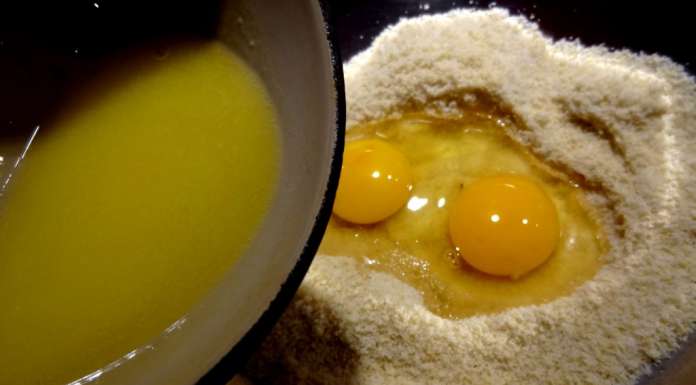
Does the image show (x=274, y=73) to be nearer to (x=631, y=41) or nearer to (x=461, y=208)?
(x=461, y=208)

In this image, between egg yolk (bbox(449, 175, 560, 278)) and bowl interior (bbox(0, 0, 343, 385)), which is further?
egg yolk (bbox(449, 175, 560, 278))

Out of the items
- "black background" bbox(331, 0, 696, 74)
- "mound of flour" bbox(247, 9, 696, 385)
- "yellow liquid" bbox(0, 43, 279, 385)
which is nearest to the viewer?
"yellow liquid" bbox(0, 43, 279, 385)

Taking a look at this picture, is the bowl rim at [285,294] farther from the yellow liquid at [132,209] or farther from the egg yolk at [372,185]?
the egg yolk at [372,185]

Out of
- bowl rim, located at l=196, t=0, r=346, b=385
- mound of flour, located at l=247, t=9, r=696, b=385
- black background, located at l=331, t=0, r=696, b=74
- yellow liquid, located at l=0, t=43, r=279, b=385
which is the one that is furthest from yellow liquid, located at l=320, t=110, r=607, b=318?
bowl rim, located at l=196, t=0, r=346, b=385

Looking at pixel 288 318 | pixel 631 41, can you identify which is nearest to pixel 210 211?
pixel 288 318

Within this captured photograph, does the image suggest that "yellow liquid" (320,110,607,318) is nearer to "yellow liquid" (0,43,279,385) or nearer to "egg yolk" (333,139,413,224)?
"egg yolk" (333,139,413,224)

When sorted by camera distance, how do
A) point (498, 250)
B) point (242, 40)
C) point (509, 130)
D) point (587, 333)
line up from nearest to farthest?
point (242, 40) < point (587, 333) < point (498, 250) < point (509, 130)

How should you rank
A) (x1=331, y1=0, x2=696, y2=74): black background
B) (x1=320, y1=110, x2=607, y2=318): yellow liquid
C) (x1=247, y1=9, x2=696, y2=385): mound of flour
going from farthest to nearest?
(x1=331, y1=0, x2=696, y2=74): black background, (x1=320, y1=110, x2=607, y2=318): yellow liquid, (x1=247, y1=9, x2=696, y2=385): mound of flour
